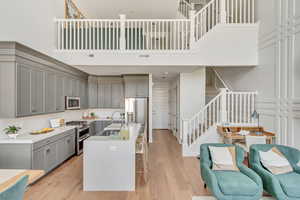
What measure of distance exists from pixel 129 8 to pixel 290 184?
20.2 ft

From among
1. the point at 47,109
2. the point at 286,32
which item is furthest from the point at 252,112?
the point at 47,109

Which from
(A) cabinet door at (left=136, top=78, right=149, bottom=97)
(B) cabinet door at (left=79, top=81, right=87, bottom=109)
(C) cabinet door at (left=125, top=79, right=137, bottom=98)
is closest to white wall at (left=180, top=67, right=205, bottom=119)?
(A) cabinet door at (left=136, top=78, right=149, bottom=97)

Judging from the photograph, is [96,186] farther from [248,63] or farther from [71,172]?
[248,63]

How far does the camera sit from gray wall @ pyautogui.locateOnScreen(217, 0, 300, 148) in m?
3.42

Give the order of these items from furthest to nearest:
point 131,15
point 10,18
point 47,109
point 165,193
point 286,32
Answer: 1. point 131,15
2. point 47,109
3. point 286,32
4. point 10,18
5. point 165,193

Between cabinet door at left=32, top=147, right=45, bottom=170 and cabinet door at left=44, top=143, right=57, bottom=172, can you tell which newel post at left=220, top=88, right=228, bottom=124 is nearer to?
cabinet door at left=44, top=143, right=57, bottom=172

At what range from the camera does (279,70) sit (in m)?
3.80

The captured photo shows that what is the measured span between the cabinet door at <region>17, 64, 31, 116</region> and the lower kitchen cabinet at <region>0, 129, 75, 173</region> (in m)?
0.62

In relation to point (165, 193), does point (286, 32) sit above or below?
above

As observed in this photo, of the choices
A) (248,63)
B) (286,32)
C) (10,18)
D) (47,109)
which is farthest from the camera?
(248,63)

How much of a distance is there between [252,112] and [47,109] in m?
5.21

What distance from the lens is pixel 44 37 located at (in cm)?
413

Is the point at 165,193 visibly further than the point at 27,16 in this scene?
No

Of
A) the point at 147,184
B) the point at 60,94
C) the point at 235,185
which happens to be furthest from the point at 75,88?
the point at 235,185
